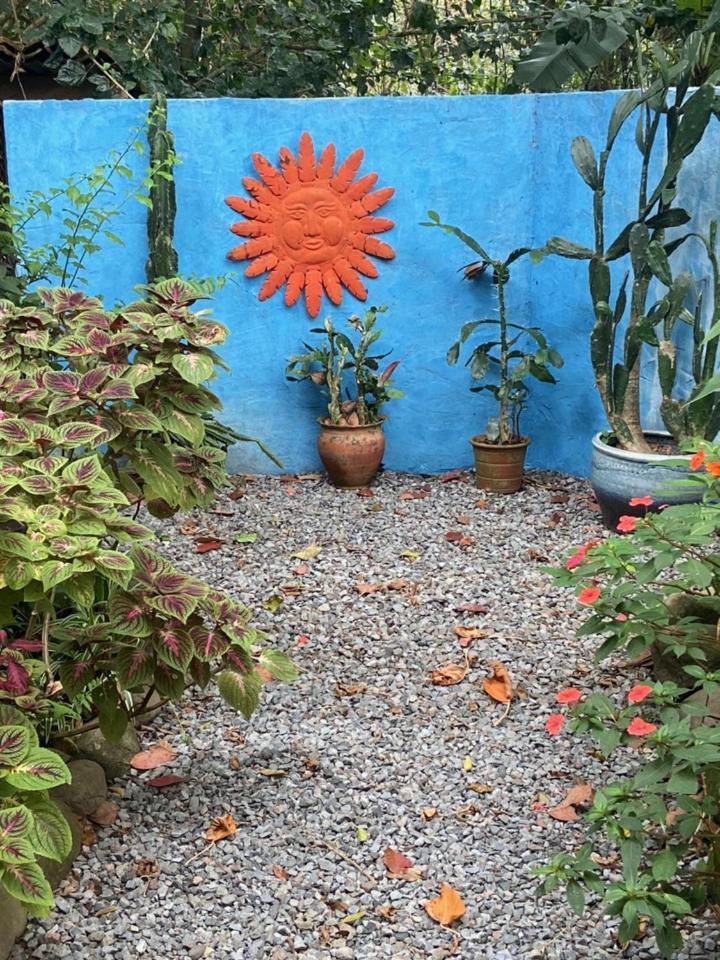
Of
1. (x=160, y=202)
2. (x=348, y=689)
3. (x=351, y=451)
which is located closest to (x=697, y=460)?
(x=348, y=689)

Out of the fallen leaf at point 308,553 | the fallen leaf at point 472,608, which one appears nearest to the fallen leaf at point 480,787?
the fallen leaf at point 472,608

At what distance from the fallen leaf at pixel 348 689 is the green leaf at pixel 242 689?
2.48ft

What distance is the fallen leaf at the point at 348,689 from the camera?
3296 mm

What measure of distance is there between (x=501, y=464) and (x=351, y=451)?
737 mm

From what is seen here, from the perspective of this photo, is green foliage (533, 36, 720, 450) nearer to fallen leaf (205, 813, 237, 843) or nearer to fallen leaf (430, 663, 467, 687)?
fallen leaf (430, 663, 467, 687)

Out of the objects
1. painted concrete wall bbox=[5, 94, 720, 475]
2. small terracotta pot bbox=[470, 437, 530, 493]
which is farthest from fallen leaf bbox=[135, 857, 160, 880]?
painted concrete wall bbox=[5, 94, 720, 475]

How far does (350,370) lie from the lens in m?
5.48

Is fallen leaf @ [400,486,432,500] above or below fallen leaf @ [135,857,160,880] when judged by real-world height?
above

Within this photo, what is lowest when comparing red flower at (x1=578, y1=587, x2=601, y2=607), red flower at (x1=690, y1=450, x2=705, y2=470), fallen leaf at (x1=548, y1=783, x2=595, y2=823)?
fallen leaf at (x1=548, y1=783, x2=595, y2=823)

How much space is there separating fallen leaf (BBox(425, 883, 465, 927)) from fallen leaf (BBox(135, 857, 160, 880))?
648 mm

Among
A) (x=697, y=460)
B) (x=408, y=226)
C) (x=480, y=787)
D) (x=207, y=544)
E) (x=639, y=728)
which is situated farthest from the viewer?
(x=408, y=226)

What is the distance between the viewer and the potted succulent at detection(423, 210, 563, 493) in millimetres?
5031

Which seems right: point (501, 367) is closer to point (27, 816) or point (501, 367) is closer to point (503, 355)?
point (503, 355)

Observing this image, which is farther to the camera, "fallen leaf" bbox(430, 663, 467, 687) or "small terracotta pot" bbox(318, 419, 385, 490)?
"small terracotta pot" bbox(318, 419, 385, 490)
